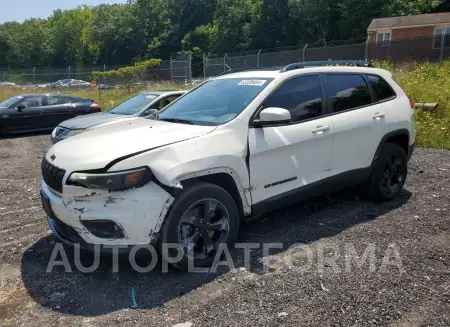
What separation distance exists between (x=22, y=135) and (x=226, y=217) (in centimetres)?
1177

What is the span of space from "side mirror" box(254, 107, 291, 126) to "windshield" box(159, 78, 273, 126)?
23 cm

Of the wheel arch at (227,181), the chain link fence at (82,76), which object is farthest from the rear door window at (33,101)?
the wheel arch at (227,181)

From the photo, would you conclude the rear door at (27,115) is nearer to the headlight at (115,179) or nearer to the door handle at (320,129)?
the headlight at (115,179)

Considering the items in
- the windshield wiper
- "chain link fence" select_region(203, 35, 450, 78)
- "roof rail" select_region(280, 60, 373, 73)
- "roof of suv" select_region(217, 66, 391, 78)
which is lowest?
the windshield wiper

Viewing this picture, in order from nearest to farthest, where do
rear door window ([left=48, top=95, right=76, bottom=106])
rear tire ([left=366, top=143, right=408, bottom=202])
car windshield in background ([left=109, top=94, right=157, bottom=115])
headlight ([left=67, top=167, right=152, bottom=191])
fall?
1. headlight ([left=67, top=167, right=152, bottom=191])
2. rear tire ([left=366, top=143, right=408, bottom=202])
3. car windshield in background ([left=109, top=94, right=157, bottom=115])
4. rear door window ([left=48, top=95, right=76, bottom=106])

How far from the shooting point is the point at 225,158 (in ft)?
12.1

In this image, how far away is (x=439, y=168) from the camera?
6.93 meters

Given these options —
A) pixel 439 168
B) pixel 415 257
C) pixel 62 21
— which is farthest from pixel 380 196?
pixel 62 21

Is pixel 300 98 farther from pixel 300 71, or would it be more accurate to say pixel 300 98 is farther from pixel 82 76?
pixel 82 76

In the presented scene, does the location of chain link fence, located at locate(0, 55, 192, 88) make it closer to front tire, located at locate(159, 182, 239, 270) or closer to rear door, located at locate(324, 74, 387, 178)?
rear door, located at locate(324, 74, 387, 178)

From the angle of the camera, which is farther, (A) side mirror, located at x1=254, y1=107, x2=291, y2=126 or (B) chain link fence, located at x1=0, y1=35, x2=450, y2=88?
(B) chain link fence, located at x1=0, y1=35, x2=450, y2=88

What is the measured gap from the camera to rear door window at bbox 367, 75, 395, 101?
17.2ft

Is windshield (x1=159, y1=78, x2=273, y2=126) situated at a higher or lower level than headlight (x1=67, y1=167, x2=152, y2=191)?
higher

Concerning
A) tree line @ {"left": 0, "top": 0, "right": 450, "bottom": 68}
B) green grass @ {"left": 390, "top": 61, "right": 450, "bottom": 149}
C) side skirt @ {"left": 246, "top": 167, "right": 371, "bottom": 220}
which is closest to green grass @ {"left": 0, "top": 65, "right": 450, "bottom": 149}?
→ green grass @ {"left": 390, "top": 61, "right": 450, "bottom": 149}
